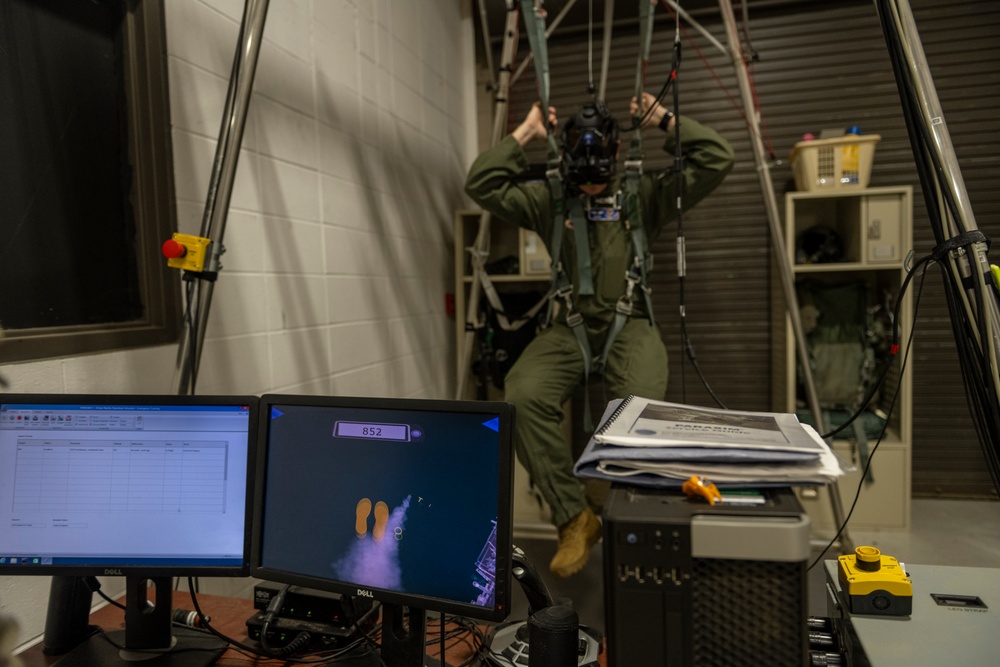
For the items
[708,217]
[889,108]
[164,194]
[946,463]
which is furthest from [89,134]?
[946,463]

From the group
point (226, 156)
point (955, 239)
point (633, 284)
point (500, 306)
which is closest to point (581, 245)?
point (633, 284)

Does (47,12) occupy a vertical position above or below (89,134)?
above

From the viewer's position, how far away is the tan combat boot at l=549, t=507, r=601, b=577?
6.89 feet

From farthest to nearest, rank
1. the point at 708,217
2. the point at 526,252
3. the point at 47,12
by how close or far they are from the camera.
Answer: the point at 708,217 < the point at 526,252 < the point at 47,12

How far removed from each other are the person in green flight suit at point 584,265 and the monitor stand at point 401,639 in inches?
48.6

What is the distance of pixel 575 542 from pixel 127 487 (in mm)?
1478

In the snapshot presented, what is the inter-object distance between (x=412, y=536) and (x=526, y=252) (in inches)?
92.9

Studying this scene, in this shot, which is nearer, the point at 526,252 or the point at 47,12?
the point at 47,12

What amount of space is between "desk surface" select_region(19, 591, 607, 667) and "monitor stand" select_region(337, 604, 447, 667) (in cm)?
→ 11

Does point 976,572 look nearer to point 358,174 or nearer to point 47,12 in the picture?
point 47,12

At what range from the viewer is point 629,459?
2.23 feet

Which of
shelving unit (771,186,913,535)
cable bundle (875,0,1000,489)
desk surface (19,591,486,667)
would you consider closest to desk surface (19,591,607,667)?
desk surface (19,591,486,667)

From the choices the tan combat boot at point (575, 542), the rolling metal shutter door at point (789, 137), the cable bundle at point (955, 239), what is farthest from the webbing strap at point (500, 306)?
the cable bundle at point (955, 239)

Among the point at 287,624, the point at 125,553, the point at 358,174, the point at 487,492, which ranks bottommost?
the point at 287,624
